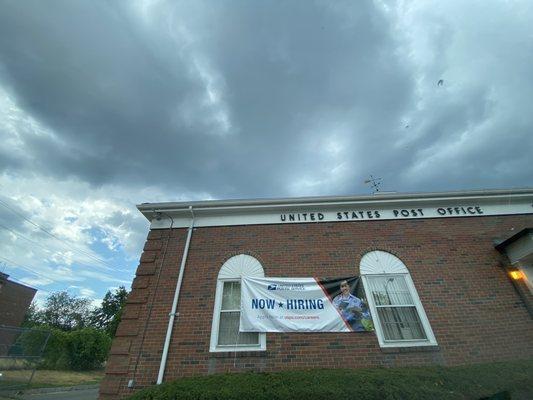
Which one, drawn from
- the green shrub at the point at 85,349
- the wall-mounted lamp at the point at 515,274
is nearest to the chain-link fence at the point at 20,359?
the green shrub at the point at 85,349

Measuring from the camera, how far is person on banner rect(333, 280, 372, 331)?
633cm

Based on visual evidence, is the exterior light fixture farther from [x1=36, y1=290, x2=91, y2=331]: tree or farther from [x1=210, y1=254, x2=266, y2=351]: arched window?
[x1=36, y1=290, x2=91, y2=331]: tree

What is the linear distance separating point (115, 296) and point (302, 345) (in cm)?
5322

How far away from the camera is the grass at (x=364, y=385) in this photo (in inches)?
178

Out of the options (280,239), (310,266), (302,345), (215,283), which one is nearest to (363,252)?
(310,266)

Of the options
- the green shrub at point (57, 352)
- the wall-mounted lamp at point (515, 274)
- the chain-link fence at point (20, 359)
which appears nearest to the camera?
the wall-mounted lamp at point (515, 274)

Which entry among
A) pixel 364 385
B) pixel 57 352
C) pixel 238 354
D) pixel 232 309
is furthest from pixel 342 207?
pixel 57 352

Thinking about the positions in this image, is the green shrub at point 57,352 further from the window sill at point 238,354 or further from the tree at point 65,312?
the tree at point 65,312

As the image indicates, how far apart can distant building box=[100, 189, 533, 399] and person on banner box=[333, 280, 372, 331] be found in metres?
0.20

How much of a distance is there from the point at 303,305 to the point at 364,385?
2.13 m

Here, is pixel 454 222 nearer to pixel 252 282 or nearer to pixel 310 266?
pixel 310 266

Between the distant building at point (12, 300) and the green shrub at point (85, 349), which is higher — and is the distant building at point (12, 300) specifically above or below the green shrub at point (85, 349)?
above

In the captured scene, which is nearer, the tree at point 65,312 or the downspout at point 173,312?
the downspout at point 173,312

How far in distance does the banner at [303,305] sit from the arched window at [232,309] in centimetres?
24
